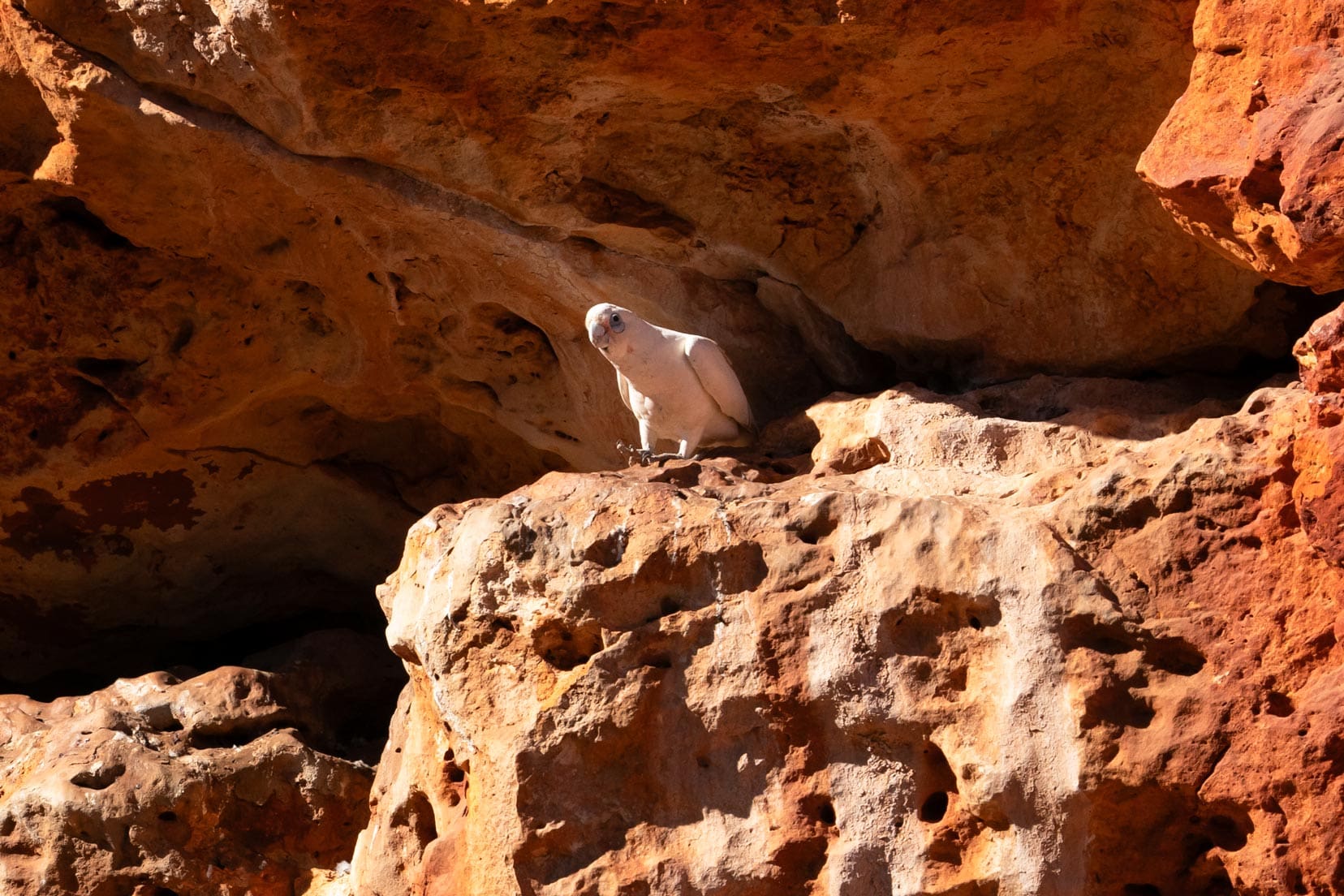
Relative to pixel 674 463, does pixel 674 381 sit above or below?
above

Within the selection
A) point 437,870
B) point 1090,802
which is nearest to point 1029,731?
point 1090,802

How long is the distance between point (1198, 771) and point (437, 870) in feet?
7.55

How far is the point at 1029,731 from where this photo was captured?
3.92m

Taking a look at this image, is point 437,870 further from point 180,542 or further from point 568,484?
point 180,542

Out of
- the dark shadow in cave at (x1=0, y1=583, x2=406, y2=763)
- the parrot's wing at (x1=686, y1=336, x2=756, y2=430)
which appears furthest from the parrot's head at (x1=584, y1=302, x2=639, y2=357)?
the dark shadow in cave at (x1=0, y1=583, x2=406, y2=763)

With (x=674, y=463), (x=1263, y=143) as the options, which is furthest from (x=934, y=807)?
(x=1263, y=143)

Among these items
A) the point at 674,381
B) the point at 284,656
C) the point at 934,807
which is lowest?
the point at 934,807

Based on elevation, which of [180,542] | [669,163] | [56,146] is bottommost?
[180,542]

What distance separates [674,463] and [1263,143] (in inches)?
83.1

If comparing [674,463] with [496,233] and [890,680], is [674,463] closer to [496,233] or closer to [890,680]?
[890,680]

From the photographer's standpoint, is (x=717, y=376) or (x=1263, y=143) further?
(x=717, y=376)

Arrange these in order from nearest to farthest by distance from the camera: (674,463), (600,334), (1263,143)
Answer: (1263,143) → (674,463) → (600,334)

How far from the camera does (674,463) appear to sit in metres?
4.89

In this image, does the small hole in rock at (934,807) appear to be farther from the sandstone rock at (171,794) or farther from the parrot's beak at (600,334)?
the sandstone rock at (171,794)
